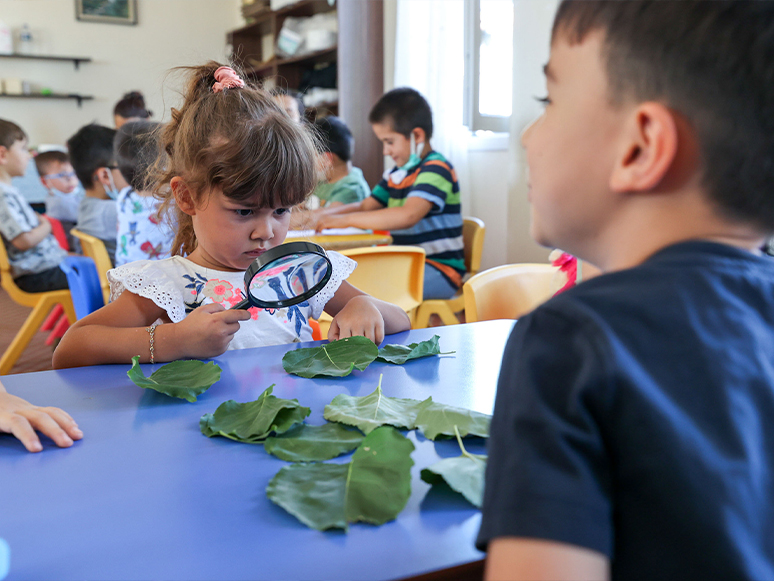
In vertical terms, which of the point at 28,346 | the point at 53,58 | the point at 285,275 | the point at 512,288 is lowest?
the point at 28,346

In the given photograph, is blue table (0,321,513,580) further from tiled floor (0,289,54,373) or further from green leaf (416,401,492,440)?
tiled floor (0,289,54,373)

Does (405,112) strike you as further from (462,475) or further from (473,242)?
(462,475)

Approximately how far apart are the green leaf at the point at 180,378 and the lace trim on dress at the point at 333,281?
1.62 ft

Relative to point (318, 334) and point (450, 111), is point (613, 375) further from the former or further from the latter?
point (450, 111)

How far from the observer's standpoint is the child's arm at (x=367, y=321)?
1.21 metres

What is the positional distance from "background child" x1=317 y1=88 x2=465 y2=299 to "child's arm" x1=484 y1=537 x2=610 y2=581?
8.22 ft

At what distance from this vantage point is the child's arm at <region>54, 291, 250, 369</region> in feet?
3.53

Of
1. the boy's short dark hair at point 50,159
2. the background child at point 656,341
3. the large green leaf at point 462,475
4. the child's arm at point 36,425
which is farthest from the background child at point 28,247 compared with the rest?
the background child at point 656,341

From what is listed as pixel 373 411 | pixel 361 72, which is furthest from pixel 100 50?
pixel 373 411

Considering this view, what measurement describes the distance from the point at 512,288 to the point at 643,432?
4.38 ft

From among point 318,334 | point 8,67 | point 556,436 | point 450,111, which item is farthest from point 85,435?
point 8,67

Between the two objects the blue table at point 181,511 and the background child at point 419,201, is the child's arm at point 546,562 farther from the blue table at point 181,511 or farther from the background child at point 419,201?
the background child at point 419,201

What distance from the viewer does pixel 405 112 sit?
3.29 m

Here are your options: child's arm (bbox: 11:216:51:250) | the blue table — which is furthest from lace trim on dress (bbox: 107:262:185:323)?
child's arm (bbox: 11:216:51:250)
